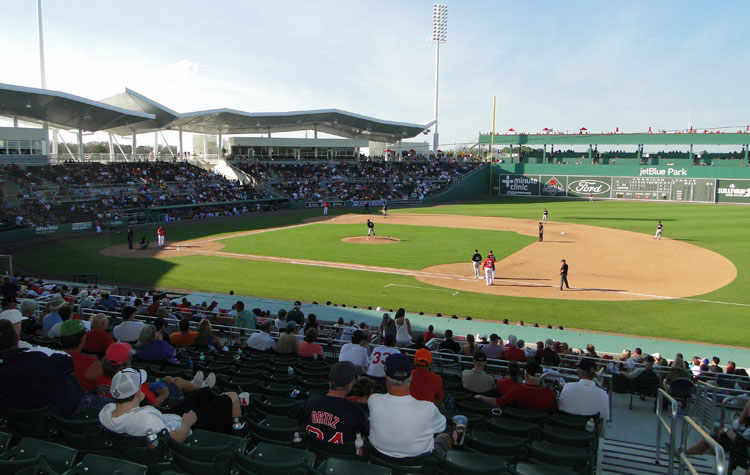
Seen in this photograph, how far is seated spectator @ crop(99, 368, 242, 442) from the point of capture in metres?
4.46

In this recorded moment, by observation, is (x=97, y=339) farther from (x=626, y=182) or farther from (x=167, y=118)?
(x=626, y=182)

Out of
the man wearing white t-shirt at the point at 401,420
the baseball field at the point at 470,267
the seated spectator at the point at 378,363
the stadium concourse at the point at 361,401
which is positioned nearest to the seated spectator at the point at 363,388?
Result: the stadium concourse at the point at 361,401

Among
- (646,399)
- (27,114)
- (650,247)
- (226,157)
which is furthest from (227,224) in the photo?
(646,399)

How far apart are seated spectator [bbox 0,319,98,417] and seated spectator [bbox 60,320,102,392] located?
2.08 ft

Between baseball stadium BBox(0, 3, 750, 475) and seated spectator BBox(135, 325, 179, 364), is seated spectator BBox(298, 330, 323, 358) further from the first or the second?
seated spectator BBox(135, 325, 179, 364)

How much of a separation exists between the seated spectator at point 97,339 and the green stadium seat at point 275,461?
4583 mm

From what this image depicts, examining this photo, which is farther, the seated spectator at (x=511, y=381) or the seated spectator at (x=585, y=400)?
the seated spectator at (x=511, y=381)

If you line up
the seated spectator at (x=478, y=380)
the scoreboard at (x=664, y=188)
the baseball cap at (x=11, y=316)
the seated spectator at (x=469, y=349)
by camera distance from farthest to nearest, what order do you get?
the scoreboard at (x=664, y=188) → the seated spectator at (x=469, y=349) → the baseball cap at (x=11, y=316) → the seated spectator at (x=478, y=380)

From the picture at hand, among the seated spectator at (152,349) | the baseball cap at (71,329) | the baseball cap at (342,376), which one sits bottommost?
the seated spectator at (152,349)

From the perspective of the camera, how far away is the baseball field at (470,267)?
1905 cm

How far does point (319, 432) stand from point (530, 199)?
6736 cm

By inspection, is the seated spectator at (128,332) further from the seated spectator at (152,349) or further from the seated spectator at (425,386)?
the seated spectator at (425,386)

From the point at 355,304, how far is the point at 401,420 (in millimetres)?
15455

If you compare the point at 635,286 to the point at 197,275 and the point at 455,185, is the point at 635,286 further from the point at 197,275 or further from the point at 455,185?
the point at 455,185
